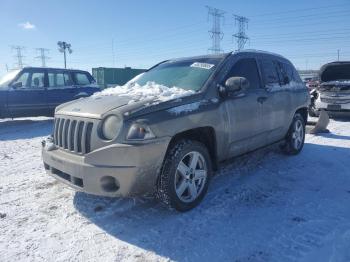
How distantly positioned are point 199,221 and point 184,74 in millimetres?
2005

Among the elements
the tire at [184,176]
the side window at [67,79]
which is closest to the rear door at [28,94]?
the side window at [67,79]

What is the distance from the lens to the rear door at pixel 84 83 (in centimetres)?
1205

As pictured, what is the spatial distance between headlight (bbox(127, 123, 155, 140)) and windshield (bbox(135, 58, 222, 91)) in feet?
3.44

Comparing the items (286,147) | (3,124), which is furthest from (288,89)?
(3,124)

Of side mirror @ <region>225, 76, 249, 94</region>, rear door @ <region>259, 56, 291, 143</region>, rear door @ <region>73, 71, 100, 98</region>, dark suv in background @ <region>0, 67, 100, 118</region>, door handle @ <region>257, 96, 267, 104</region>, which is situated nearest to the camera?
side mirror @ <region>225, 76, 249, 94</region>

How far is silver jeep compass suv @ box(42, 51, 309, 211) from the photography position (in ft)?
11.0

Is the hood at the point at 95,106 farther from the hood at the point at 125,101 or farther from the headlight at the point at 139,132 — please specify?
the headlight at the point at 139,132

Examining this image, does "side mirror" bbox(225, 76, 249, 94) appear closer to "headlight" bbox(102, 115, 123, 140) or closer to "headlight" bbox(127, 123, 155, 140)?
"headlight" bbox(127, 123, 155, 140)

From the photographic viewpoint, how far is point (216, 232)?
11.1 ft

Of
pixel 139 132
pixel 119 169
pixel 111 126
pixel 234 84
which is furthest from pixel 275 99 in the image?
pixel 119 169

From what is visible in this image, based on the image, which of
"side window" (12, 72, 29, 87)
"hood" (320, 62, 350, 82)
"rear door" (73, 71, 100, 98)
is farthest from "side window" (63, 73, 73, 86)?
"hood" (320, 62, 350, 82)

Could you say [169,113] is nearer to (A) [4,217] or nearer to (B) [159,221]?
(B) [159,221]

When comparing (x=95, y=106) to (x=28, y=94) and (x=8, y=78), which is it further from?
(x=8, y=78)

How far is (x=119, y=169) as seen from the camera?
3301mm
